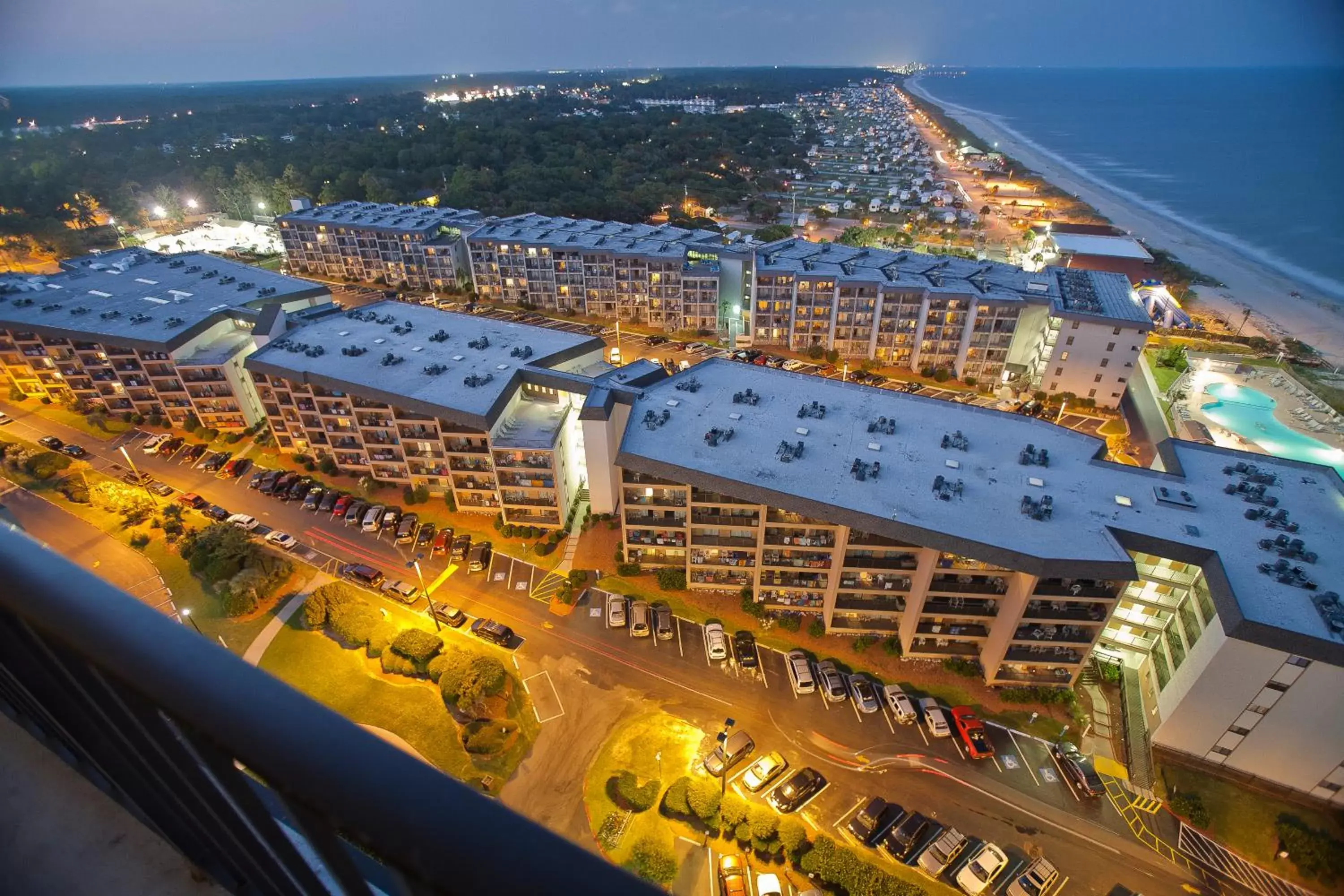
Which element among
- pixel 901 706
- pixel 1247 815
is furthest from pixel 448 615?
pixel 1247 815

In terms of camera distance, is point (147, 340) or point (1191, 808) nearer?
point (1191, 808)

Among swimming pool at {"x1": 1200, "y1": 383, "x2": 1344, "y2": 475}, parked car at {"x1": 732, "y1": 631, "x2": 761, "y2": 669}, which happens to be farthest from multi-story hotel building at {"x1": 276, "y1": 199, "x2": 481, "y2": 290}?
swimming pool at {"x1": 1200, "y1": 383, "x2": 1344, "y2": 475}

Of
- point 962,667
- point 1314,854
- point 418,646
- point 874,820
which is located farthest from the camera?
point 962,667

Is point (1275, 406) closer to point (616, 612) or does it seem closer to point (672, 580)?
point (672, 580)

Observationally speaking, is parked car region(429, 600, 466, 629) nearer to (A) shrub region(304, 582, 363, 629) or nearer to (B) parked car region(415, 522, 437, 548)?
(A) shrub region(304, 582, 363, 629)

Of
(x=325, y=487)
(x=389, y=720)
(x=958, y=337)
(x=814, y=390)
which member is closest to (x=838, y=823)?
(x=389, y=720)

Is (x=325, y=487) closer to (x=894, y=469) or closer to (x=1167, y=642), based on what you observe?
(x=894, y=469)
